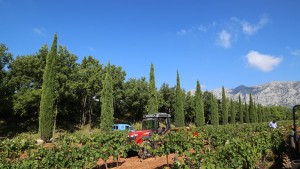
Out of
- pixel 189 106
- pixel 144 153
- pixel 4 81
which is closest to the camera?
pixel 144 153

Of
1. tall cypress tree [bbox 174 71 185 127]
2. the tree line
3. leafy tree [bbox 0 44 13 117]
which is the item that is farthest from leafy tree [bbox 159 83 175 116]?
leafy tree [bbox 0 44 13 117]

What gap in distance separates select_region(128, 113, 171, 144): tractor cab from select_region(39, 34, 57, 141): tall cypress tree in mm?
12944

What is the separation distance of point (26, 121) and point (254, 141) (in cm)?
3452

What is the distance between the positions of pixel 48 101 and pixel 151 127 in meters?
14.7

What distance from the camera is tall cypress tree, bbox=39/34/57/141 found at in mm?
24750

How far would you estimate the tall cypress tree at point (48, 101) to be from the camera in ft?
81.2

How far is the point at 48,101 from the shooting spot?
2567 centimetres

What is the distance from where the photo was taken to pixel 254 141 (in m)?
10.4

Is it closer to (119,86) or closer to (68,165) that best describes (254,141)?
(68,165)

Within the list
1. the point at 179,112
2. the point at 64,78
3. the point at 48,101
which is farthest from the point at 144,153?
the point at 179,112

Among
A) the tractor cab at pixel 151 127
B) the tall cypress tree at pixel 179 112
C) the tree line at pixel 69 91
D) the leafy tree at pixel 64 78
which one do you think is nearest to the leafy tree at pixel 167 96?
the tree line at pixel 69 91

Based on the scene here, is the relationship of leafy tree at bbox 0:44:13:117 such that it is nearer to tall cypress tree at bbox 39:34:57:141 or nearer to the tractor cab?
tall cypress tree at bbox 39:34:57:141

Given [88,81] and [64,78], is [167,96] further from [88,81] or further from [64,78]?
[64,78]

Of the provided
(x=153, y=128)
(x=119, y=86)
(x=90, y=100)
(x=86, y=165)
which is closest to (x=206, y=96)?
(x=119, y=86)
